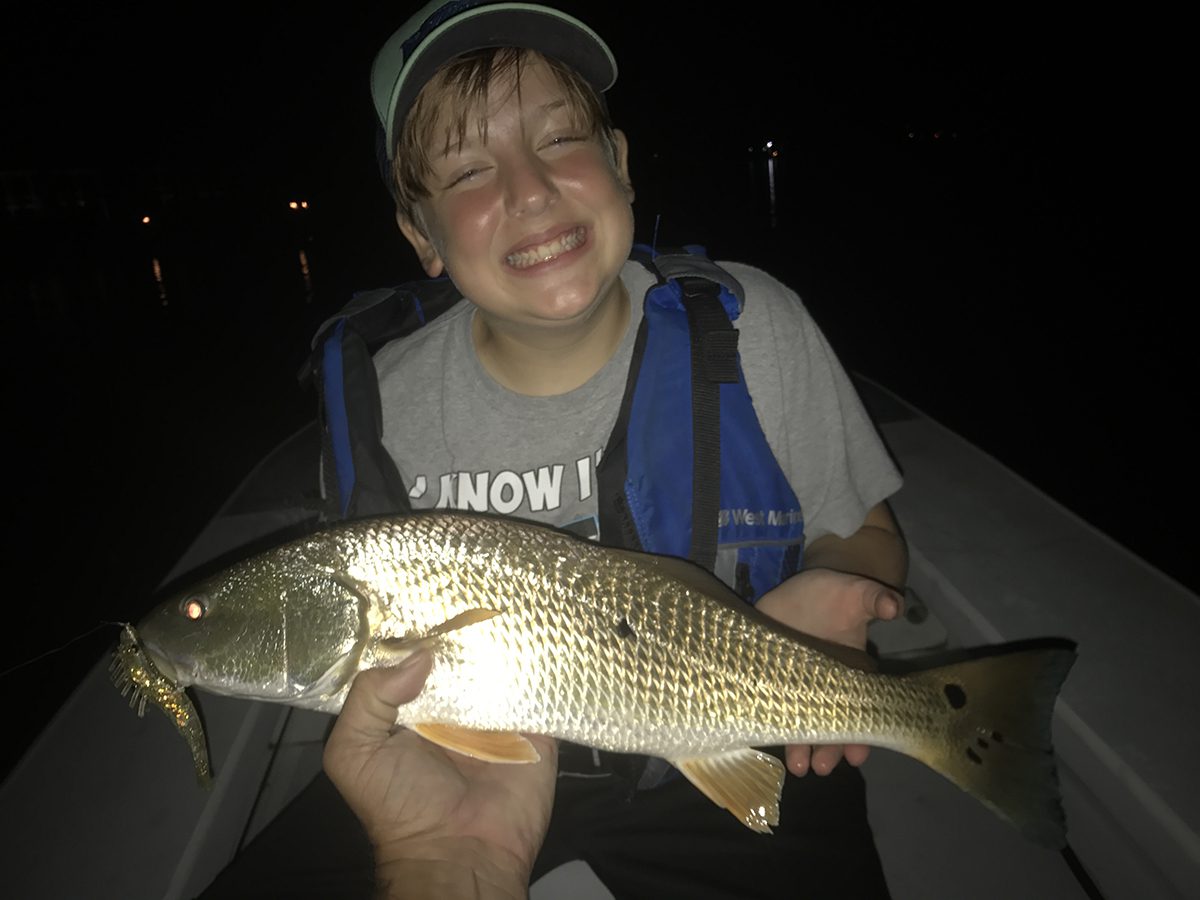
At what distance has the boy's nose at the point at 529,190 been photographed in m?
2.00

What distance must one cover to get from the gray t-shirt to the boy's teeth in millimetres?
479

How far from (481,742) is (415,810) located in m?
0.22

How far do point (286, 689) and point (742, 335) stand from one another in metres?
1.78

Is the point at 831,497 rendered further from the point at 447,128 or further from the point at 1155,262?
the point at 1155,262

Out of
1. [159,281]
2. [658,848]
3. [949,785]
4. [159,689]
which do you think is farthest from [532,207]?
[159,281]

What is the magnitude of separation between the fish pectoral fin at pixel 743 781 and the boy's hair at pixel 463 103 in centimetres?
183

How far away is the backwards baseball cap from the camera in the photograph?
202cm

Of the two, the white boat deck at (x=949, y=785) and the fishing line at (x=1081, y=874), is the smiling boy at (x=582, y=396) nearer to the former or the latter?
the white boat deck at (x=949, y=785)

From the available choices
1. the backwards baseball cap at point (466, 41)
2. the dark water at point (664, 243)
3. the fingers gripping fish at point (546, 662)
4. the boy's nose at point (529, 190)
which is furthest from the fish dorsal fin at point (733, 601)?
the dark water at point (664, 243)

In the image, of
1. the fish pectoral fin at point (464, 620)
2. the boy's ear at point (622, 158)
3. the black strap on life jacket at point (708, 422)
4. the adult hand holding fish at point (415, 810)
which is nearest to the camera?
the adult hand holding fish at point (415, 810)

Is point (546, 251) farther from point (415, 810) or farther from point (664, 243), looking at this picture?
point (664, 243)

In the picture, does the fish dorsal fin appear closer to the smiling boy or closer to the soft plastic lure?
the smiling boy

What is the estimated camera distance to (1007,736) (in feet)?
5.96

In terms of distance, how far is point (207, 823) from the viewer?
2148mm
